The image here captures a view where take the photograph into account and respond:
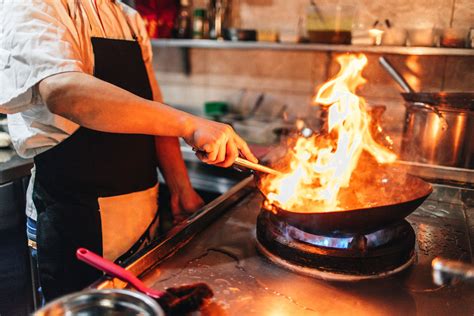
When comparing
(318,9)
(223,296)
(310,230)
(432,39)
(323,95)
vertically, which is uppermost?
(318,9)

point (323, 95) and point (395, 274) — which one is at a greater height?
point (323, 95)

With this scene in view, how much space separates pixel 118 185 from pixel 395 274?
3.02 feet

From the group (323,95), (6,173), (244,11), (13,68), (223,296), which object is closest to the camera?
(223,296)

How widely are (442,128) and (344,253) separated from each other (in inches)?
33.0

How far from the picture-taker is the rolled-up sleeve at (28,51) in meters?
1.09

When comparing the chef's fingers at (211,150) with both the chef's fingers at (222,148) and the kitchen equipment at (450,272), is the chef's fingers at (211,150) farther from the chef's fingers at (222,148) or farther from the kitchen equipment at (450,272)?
the kitchen equipment at (450,272)

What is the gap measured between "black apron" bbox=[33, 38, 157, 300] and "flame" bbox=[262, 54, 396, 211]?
1.84 feet

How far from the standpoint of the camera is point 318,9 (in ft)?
7.77

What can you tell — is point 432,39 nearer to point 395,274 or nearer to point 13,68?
point 395,274

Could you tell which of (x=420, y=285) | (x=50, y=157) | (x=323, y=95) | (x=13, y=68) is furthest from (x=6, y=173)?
(x=420, y=285)

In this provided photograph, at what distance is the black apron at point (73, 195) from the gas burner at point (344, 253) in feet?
1.99

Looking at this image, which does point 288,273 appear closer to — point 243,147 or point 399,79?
point 243,147

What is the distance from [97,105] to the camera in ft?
3.50

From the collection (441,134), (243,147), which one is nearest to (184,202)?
(243,147)
